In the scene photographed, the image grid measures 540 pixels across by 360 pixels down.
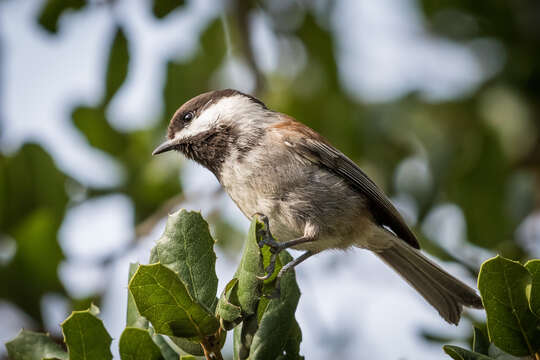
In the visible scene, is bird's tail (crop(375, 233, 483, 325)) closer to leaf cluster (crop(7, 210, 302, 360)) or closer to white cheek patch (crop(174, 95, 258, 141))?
white cheek patch (crop(174, 95, 258, 141))

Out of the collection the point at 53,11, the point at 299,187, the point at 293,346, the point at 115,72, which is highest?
the point at 53,11

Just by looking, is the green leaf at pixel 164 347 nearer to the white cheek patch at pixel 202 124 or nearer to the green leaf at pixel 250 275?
the green leaf at pixel 250 275

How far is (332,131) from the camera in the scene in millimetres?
4641

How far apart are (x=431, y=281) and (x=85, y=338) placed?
7.15 ft

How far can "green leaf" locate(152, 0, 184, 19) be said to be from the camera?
3.83m

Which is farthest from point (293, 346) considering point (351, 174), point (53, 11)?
point (53, 11)

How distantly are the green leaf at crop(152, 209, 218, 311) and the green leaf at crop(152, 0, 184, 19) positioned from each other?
2.19 meters

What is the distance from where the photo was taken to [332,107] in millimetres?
4758

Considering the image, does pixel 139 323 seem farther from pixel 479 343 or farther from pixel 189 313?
pixel 479 343

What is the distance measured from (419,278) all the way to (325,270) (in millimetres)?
1288

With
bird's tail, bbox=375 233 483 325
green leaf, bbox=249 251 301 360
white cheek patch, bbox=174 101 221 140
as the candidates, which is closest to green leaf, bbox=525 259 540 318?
green leaf, bbox=249 251 301 360

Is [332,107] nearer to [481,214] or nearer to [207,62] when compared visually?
[207,62]

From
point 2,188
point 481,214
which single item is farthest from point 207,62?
point 481,214

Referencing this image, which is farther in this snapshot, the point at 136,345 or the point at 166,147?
the point at 166,147
